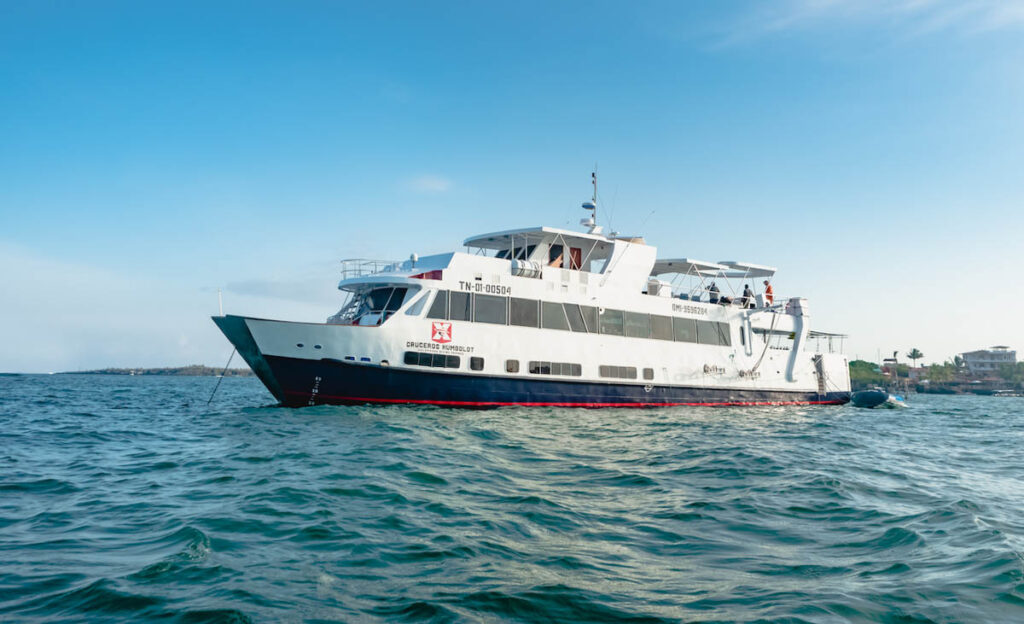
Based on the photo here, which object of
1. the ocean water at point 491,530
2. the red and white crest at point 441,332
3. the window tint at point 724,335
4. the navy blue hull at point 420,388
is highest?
the window tint at point 724,335

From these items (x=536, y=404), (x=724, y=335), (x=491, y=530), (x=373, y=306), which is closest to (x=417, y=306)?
(x=373, y=306)

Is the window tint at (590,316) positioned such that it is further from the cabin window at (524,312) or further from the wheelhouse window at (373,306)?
the wheelhouse window at (373,306)

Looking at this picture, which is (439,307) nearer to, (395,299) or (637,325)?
A: (395,299)

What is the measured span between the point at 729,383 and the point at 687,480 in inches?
669

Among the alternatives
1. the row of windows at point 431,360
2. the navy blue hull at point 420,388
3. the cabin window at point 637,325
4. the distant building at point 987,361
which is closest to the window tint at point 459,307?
the row of windows at point 431,360

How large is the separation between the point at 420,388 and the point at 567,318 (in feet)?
19.1

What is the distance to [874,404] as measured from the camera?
32.2 metres

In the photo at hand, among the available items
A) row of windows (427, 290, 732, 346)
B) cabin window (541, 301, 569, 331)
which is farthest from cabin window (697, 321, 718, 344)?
cabin window (541, 301, 569, 331)

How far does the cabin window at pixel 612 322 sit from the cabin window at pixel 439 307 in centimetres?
614

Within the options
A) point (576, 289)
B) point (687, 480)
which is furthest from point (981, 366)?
point (687, 480)

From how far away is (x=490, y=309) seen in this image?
19.5 metres

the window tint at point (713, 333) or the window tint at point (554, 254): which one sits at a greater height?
the window tint at point (554, 254)

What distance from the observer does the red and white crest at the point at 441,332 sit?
18.4 m

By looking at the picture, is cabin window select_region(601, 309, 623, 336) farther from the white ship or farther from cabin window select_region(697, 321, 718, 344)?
cabin window select_region(697, 321, 718, 344)
